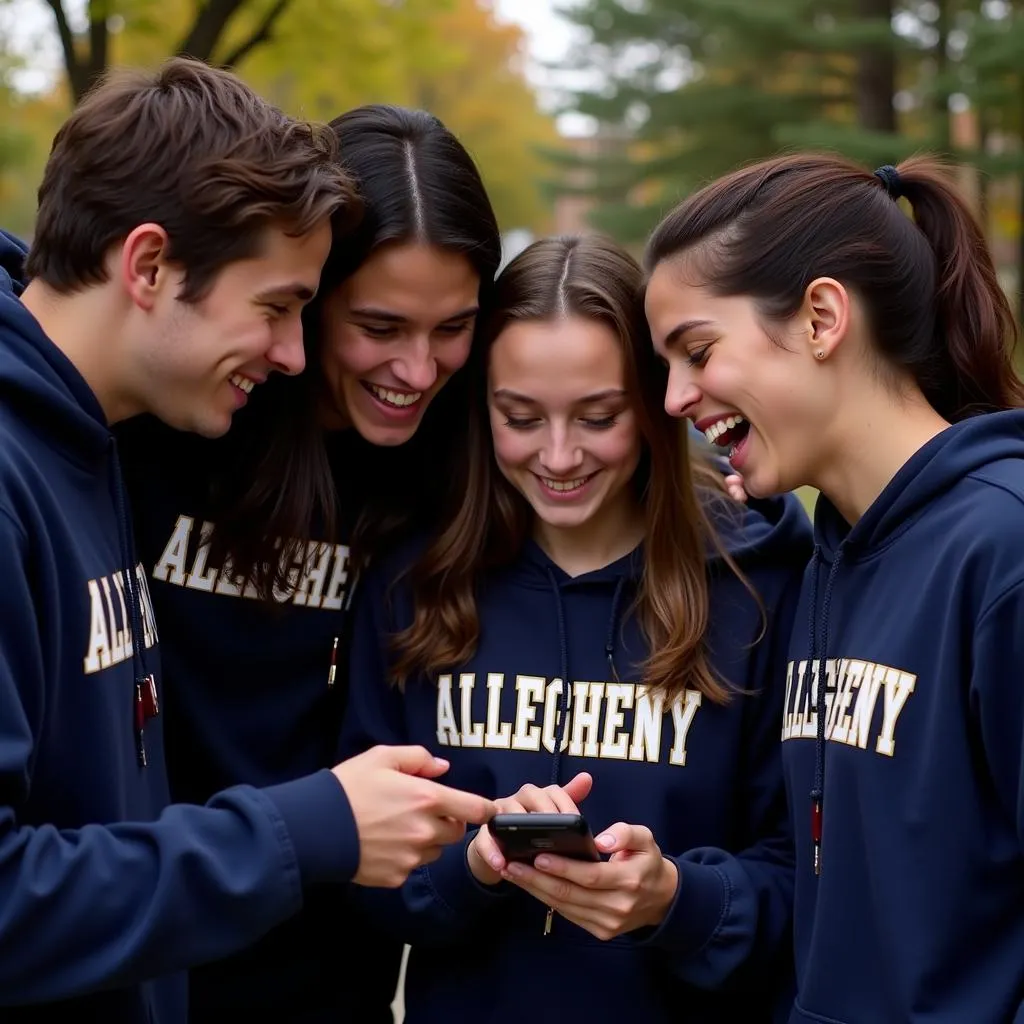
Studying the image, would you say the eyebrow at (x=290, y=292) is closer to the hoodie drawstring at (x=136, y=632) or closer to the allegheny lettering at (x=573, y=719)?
the hoodie drawstring at (x=136, y=632)

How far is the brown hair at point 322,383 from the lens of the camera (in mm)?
3424

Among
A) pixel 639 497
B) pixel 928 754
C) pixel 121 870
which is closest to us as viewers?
pixel 121 870

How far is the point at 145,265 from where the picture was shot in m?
2.77

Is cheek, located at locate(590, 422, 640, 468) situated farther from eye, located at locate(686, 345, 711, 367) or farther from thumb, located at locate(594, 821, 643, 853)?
thumb, located at locate(594, 821, 643, 853)

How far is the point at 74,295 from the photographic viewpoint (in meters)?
2.80

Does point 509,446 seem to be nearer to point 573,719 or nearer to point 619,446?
point 619,446

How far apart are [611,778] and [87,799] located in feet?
3.92

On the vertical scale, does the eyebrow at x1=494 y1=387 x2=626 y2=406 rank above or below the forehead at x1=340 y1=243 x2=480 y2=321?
below

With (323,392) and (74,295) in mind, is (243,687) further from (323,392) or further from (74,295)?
(74,295)

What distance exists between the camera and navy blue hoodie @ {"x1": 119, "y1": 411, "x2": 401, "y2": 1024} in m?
3.41

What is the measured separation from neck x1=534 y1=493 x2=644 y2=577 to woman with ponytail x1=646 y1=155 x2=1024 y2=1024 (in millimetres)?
564

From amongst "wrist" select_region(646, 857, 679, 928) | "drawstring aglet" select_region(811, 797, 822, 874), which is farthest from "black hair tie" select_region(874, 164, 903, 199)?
"wrist" select_region(646, 857, 679, 928)

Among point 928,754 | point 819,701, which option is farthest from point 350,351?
point 928,754

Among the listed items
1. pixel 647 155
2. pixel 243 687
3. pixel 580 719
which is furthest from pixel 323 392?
pixel 647 155
